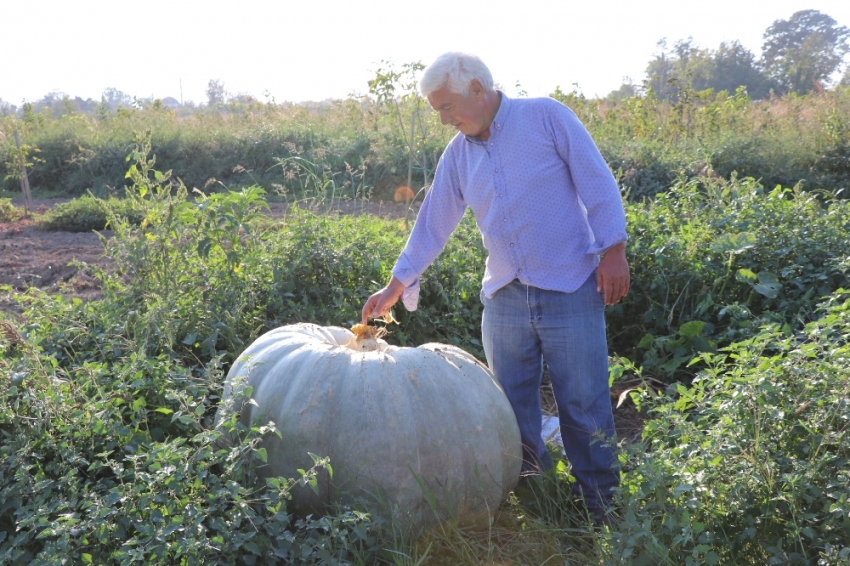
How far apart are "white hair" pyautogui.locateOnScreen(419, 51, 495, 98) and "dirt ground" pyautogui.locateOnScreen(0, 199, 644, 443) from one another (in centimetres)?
199

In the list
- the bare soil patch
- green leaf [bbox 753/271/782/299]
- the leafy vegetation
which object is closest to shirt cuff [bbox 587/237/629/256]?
the leafy vegetation

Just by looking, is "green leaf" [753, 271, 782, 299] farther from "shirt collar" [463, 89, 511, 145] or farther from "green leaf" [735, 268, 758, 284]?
"shirt collar" [463, 89, 511, 145]

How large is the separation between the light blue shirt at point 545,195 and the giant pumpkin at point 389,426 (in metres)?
0.53

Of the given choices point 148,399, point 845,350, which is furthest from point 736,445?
point 148,399

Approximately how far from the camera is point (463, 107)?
2930mm

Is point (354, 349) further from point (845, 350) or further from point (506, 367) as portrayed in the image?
point (845, 350)

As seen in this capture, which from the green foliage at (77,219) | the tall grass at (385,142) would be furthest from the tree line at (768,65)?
the green foliage at (77,219)

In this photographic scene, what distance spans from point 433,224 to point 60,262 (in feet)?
16.2

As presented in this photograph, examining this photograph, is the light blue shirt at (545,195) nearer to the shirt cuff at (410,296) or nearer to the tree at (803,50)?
the shirt cuff at (410,296)

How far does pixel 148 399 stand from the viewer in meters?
3.32

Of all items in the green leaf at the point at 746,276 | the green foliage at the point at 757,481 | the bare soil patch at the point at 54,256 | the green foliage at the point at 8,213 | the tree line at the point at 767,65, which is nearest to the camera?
the green foliage at the point at 757,481

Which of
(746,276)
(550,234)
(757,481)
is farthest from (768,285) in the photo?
(757,481)

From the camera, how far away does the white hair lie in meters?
2.84

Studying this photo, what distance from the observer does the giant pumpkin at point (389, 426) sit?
279 cm
